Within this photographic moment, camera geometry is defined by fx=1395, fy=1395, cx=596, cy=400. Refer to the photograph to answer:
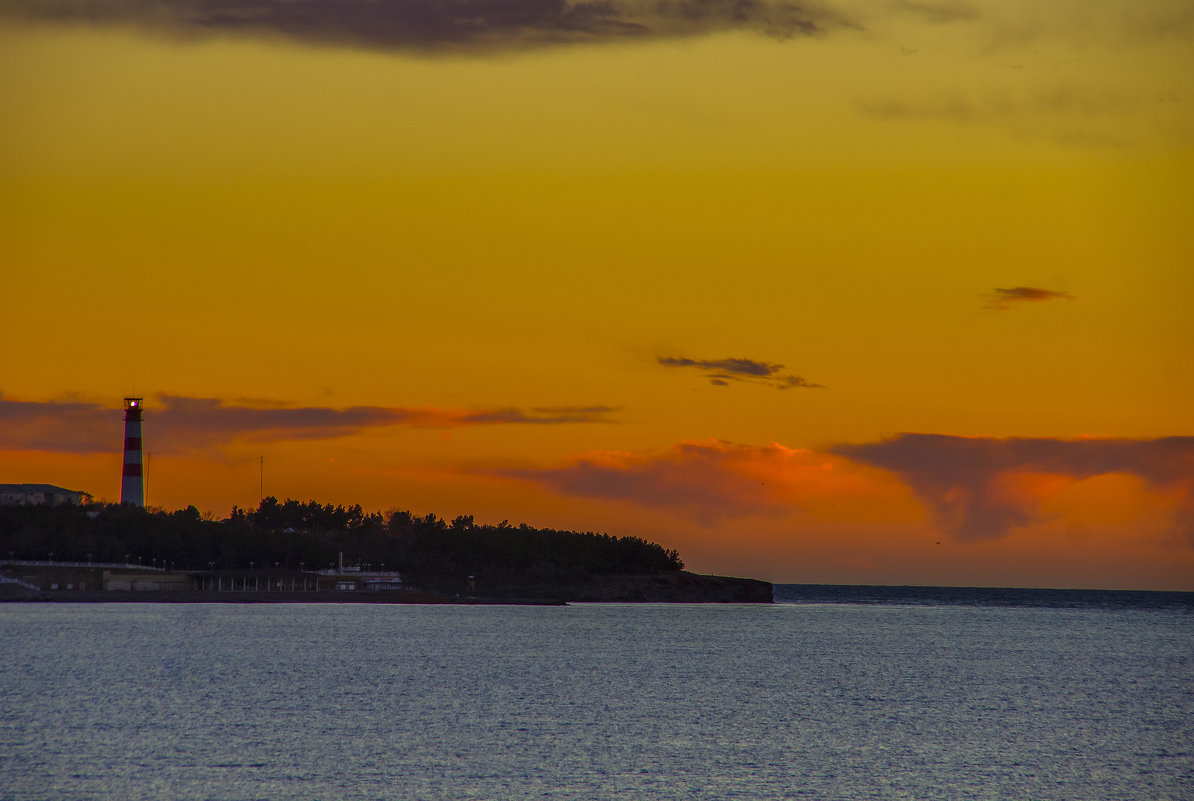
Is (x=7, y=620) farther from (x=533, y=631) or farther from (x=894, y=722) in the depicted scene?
(x=894, y=722)

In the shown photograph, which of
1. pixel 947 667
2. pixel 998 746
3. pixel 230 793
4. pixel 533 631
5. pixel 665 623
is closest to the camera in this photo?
pixel 230 793

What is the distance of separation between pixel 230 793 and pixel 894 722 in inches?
1490

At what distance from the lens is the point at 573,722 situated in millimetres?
69188

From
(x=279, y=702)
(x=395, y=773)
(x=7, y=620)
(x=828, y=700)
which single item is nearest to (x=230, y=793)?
(x=395, y=773)

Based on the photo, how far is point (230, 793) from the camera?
4825cm

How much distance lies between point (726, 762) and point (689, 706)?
20521mm

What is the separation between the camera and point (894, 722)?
7319 centimetres

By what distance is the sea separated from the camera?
5219cm

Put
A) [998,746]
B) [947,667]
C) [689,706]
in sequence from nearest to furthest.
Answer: [998,746], [689,706], [947,667]

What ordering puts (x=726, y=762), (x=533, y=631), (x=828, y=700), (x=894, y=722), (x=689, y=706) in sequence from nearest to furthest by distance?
1. (x=726, y=762)
2. (x=894, y=722)
3. (x=689, y=706)
4. (x=828, y=700)
5. (x=533, y=631)

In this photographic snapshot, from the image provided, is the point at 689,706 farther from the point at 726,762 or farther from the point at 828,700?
the point at 726,762

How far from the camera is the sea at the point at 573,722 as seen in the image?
171ft

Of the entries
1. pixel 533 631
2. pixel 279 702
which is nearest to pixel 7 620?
pixel 533 631

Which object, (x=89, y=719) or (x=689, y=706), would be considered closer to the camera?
(x=89, y=719)
